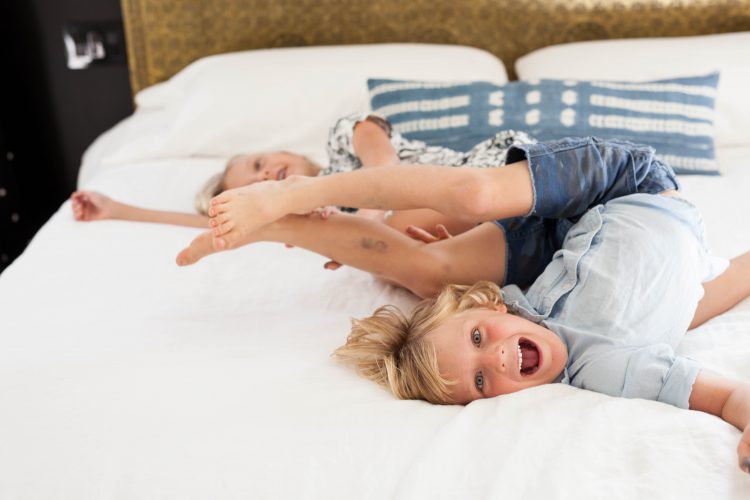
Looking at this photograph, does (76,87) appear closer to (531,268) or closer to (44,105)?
(44,105)

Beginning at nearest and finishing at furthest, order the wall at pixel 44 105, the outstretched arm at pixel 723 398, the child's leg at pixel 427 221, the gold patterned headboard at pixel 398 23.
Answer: the outstretched arm at pixel 723 398 < the child's leg at pixel 427 221 < the gold patterned headboard at pixel 398 23 < the wall at pixel 44 105

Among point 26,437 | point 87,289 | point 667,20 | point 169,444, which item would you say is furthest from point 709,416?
point 667,20

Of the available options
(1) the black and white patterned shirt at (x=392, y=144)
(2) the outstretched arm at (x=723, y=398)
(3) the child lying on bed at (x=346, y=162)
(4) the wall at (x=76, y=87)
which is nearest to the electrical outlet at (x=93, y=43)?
(4) the wall at (x=76, y=87)

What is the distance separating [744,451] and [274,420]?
0.54 m

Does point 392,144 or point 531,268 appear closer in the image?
point 531,268

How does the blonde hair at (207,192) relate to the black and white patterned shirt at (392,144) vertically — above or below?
below

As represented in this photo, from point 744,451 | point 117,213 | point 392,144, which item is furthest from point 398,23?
point 744,451

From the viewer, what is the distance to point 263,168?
5.60 feet

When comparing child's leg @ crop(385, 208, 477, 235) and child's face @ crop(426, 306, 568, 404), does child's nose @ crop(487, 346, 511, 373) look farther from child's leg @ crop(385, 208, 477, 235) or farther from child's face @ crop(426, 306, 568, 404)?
child's leg @ crop(385, 208, 477, 235)

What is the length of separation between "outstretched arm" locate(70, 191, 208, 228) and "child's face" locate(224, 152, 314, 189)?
140 mm

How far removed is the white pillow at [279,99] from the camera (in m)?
1.98

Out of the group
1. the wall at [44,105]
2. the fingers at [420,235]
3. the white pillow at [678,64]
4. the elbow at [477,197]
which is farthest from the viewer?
the wall at [44,105]

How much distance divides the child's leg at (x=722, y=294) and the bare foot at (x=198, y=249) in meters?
0.81

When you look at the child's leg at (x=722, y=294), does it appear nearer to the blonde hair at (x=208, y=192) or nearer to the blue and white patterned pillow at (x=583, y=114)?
the blue and white patterned pillow at (x=583, y=114)
